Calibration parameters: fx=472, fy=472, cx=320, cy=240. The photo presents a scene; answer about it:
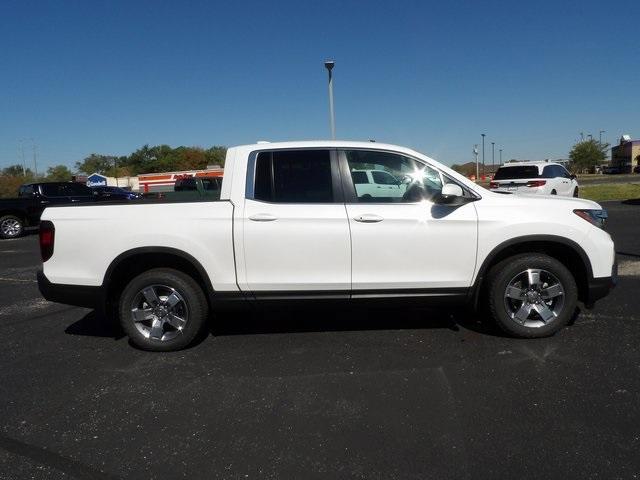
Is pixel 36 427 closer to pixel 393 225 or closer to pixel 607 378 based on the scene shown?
pixel 393 225

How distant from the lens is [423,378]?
12.0ft

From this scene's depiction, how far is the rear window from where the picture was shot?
585 inches

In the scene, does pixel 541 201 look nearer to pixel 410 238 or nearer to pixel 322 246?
pixel 410 238

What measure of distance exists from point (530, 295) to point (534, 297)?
0.15 ft

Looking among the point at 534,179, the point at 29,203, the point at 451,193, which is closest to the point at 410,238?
the point at 451,193

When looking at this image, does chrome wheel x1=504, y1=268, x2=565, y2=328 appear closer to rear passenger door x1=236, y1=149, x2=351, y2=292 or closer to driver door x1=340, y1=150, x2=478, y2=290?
driver door x1=340, y1=150, x2=478, y2=290

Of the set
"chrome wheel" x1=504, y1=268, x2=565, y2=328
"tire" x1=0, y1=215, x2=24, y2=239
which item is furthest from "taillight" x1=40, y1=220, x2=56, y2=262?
"tire" x1=0, y1=215, x2=24, y2=239

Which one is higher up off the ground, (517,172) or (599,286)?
(517,172)

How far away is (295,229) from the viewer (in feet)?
13.2

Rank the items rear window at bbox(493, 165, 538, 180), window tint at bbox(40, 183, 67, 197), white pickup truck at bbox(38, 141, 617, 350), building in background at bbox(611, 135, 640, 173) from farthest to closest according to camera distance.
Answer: building in background at bbox(611, 135, 640, 173)
window tint at bbox(40, 183, 67, 197)
rear window at bbox(493, 165, 538, 180)
white pickup truck at bbox(38, 141, 617, 350)

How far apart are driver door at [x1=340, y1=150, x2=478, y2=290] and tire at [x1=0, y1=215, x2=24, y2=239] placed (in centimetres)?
1443

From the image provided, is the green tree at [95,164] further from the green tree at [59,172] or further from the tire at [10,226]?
the tire at [10,226]

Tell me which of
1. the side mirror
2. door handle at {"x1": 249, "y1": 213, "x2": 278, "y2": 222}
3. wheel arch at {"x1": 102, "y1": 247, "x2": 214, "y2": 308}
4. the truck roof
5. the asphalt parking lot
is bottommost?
the asphalt parking lot

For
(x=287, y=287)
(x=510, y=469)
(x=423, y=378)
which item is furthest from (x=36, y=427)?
(x=510, y=469)
